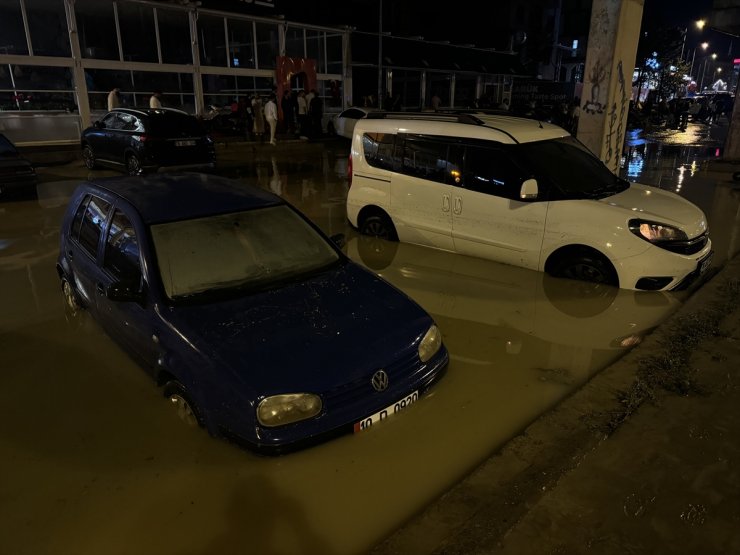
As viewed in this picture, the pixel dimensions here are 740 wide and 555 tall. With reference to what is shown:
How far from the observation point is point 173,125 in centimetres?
1302

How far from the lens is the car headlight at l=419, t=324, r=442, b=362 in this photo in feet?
12.4

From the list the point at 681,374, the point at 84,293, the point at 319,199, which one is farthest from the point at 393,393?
the point at 319,199

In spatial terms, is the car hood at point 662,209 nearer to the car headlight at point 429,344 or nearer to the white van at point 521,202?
the white van at point 521,202

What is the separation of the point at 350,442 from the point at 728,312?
4197 mm

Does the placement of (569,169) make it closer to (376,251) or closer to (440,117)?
(440,117)

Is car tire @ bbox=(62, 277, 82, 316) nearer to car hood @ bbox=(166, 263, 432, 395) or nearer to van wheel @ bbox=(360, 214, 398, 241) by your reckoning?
car hood @ bbox=(166, 263, 432, 395)

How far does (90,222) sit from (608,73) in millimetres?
9576

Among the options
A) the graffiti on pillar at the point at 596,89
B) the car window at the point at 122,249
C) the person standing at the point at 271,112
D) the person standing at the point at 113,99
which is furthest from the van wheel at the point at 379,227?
the person standing at the point at 113,99

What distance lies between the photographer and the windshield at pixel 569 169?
630cm

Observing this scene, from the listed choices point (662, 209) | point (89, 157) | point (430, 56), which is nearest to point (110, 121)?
point (89, 157)

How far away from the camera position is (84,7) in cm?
1877

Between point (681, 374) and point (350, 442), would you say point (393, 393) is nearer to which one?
point (350, 442)

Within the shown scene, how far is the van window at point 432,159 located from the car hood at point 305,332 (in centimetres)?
335

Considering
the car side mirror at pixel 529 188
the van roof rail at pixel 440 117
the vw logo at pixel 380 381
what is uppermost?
the van roof rail at pixel 440 117
